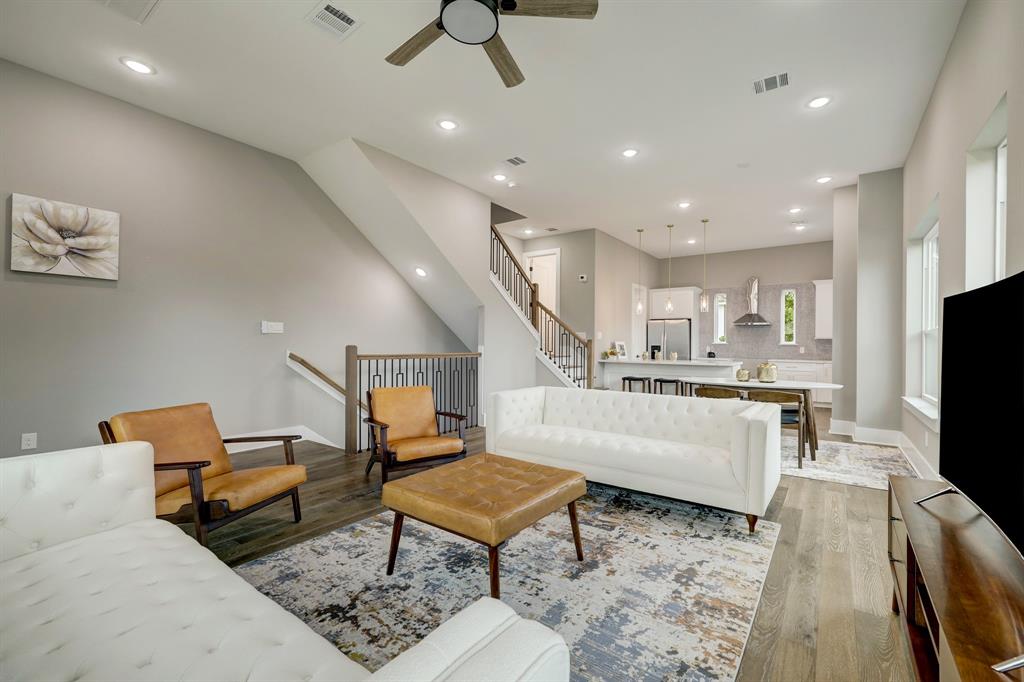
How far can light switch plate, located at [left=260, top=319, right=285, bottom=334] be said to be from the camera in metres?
5.12

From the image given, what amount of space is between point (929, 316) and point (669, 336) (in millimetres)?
5719

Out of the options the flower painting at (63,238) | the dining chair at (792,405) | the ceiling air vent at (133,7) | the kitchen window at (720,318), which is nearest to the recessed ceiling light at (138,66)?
the ceiling air vent at (133,7)

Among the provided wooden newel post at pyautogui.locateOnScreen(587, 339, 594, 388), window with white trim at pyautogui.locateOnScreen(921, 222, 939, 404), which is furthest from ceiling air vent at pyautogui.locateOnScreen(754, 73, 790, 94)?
wooden newel post at pyautogui.locateOnScreen(587, 339, 594, 388)

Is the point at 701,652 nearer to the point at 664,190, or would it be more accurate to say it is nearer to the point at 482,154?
the point at 482,154

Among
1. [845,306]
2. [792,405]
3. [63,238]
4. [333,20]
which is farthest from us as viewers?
[845,306]

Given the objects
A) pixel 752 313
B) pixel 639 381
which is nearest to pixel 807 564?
pixel 639 381

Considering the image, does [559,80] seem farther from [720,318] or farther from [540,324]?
[720,318]

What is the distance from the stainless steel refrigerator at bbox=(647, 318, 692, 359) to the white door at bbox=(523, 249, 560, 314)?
2.70m

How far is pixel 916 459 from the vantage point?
4238 mm

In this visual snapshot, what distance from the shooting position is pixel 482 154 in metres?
5.07

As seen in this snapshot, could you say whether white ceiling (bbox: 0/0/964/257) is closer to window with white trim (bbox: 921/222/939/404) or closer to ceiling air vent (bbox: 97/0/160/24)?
ceiling air vent (bbox: 97/0/160/24)

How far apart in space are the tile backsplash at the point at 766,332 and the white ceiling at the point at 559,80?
4.35 meters

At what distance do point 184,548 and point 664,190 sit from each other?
623 centimetres

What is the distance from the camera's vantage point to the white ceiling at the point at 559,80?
2945mm
